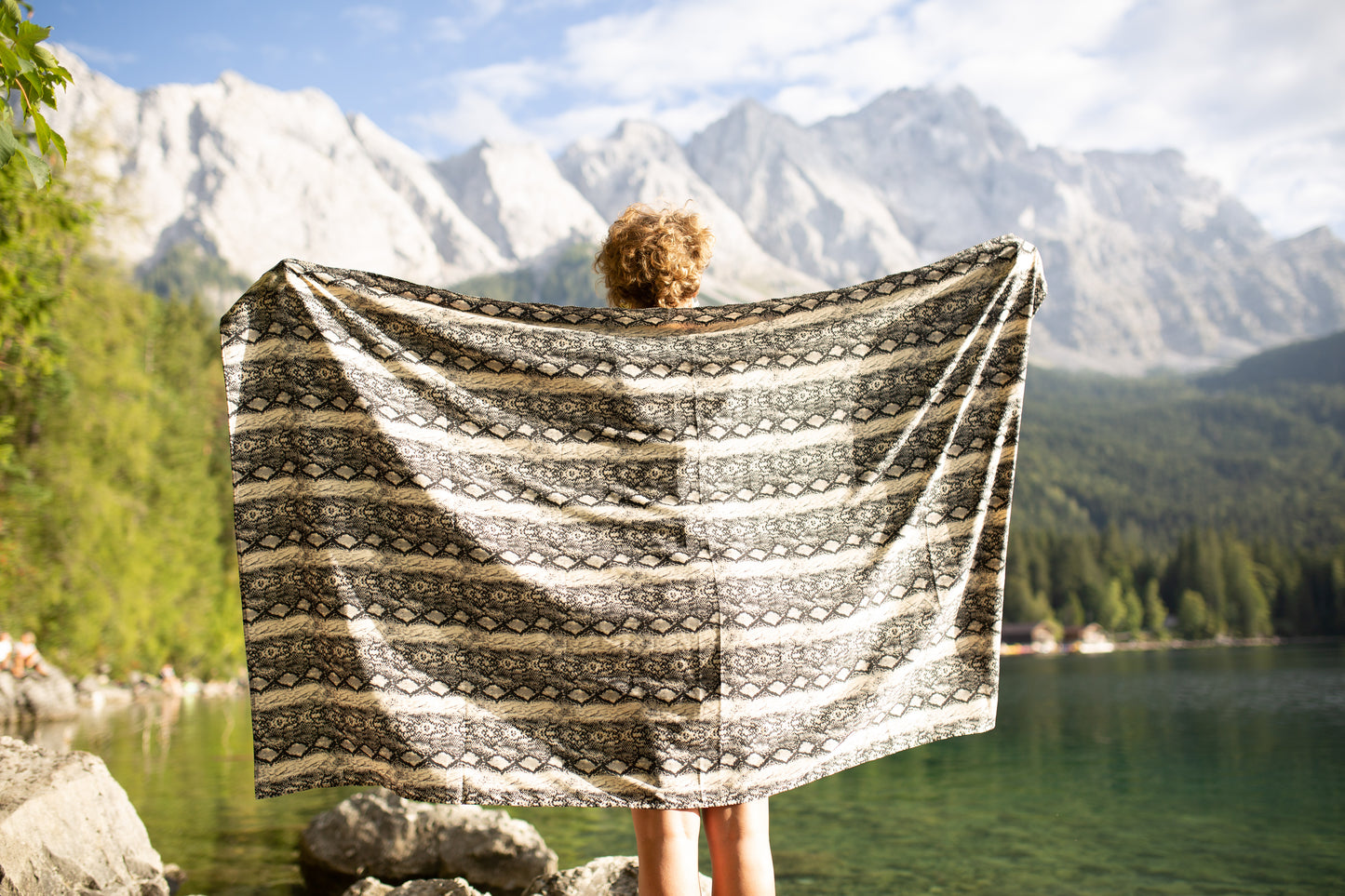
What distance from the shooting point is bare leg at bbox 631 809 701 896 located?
252 cm

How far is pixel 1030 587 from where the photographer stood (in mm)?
82062

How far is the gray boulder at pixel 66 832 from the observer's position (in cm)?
492

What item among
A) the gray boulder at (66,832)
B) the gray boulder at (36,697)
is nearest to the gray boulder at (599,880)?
the gray boulder at (66,832)

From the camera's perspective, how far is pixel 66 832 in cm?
539

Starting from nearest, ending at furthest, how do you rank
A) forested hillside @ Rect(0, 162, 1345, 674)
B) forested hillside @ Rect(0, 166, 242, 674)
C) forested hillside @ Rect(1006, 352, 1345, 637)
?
forested hillside @ Rect(0, 166, 242, 674) → forested hillside @ Rect(0, 162, 1345, 674) → forested hillside @ Rect(1006, 352, 1345, 637)

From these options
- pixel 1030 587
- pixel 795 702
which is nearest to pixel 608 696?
pixel 795 702

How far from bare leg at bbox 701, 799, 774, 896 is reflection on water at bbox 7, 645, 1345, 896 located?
6.62m

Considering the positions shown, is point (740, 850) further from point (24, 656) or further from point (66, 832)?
point (24, 656)

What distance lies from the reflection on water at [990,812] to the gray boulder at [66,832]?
1.98m

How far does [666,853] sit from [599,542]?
88 centimetres

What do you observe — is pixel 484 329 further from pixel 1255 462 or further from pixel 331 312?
pixel 1255 462

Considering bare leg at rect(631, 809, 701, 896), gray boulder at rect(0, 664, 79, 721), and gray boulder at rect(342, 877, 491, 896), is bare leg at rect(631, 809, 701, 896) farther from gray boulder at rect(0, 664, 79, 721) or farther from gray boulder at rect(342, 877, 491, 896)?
gray boulder at rect(0, 664, 79, 721)

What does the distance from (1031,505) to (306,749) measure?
455 feet

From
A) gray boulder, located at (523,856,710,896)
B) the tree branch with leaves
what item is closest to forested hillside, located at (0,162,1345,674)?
the tree branch with leaves
